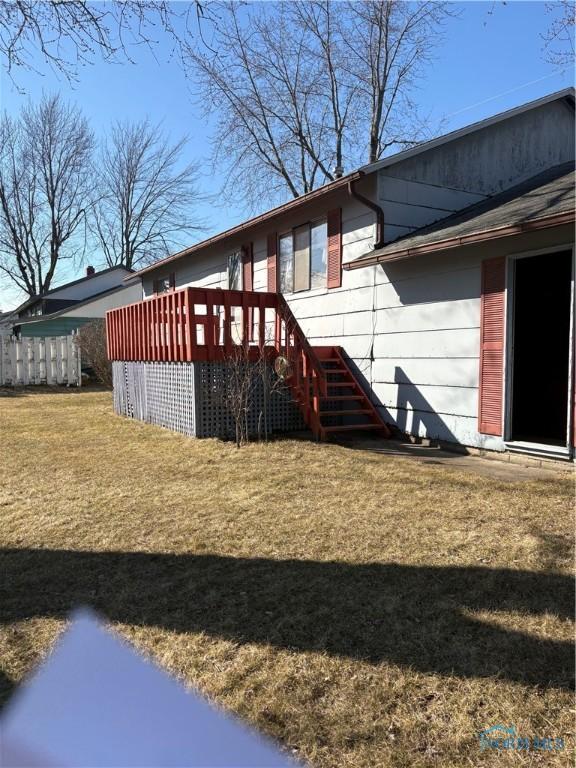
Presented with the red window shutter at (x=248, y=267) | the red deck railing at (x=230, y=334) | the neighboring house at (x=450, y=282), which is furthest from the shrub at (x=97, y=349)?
the red deck railing at (x=230, y=334)

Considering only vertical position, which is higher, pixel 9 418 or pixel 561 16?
pixel 561 16

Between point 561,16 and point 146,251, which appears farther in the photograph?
point 146,251

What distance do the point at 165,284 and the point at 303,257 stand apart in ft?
21.3

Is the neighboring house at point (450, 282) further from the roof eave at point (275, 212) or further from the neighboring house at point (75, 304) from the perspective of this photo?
A: the neighboring house at point (75, 304)

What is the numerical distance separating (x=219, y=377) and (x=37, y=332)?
66.9ft

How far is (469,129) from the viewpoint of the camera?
791 cm

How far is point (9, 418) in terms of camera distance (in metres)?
10.3

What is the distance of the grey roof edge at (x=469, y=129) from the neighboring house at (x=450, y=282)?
0.03 metres

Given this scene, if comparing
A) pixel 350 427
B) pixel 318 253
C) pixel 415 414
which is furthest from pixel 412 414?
pixel 318 253

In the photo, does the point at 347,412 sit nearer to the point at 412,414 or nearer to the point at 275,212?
the point at 412,414

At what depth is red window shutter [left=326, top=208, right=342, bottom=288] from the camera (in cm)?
838

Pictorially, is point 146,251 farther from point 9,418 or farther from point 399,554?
point 399,554

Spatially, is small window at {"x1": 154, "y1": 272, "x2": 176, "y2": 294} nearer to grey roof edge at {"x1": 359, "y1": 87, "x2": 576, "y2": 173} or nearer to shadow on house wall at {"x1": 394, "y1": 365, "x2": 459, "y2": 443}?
grey roof edge at {"x1": 359, "y1": 87, "x2": 576, "y2": 173}

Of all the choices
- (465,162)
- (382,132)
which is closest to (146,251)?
(382,132)
